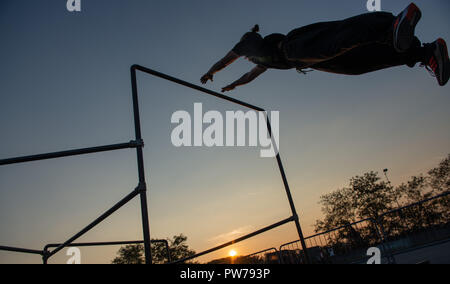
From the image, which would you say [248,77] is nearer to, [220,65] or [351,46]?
[220,65]

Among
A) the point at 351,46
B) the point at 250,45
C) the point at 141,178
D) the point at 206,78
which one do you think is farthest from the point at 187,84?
the point at 351,46

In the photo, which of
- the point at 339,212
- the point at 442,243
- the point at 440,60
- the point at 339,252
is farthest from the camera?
the point at 339,212

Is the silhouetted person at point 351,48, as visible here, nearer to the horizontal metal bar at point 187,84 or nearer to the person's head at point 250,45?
the person's head at point 250,45

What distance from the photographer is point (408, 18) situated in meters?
1.92

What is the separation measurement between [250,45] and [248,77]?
0.57m

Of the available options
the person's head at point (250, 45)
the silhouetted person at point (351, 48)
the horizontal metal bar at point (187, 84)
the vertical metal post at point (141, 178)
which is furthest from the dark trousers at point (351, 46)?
the vertical metal post at point (141, 178)

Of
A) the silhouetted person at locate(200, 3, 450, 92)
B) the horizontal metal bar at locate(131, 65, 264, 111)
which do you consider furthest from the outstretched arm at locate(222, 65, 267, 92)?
the horizontal metal bar at locate(131, 65, 264, 111)

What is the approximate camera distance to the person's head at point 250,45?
252cm

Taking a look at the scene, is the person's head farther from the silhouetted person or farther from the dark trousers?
the dark trousers

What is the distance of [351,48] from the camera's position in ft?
6.86
